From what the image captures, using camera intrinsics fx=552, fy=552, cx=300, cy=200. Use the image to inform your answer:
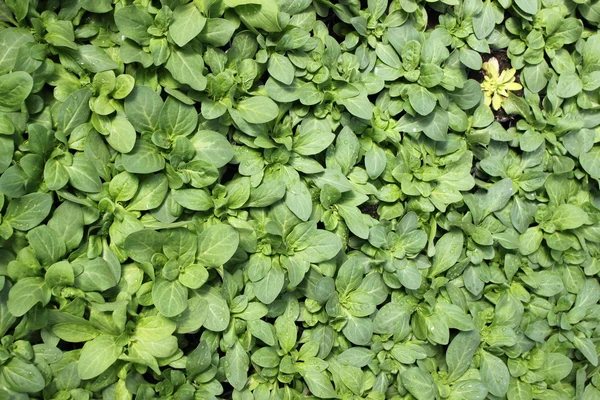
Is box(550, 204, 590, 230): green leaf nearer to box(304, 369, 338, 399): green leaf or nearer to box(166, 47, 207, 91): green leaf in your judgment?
box(304, 369, 338, 399): green leaf

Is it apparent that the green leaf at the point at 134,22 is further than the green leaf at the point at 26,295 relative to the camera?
Yes

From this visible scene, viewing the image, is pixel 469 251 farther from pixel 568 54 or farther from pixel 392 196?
pixel 568 54

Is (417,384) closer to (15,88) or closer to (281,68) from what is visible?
(281,68)

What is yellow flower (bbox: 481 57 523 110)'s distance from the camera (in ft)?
9.94

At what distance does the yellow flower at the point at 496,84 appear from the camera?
303 centimetres

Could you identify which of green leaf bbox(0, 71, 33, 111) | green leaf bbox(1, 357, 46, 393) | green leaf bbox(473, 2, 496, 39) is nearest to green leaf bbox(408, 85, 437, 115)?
green leaf bbox(473, 2, 496, 39)

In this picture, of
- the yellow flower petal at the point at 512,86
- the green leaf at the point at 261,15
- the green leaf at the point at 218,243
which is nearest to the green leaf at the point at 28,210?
the green leaf at the point at 218,243

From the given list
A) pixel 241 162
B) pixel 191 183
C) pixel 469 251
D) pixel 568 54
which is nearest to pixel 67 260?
pixel 191 183

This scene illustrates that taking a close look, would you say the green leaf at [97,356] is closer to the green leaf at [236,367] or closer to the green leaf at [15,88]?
the green leaf at [236,367]

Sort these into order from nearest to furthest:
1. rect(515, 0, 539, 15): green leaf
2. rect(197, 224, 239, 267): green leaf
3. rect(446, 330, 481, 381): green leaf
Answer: rect(197, 224, 239, 267): green leaf → rect(446, 330, 481, 381): green leaf → rect(515, 0, 539, 15): green leaf

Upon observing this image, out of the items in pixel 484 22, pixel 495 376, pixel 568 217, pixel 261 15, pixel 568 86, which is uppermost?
pixel 261 15

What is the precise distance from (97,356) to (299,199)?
3.51 ft

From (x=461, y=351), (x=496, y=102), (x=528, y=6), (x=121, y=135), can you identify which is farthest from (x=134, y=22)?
(x=461, y=351)

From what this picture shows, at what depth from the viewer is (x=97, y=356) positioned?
7.34 feet
